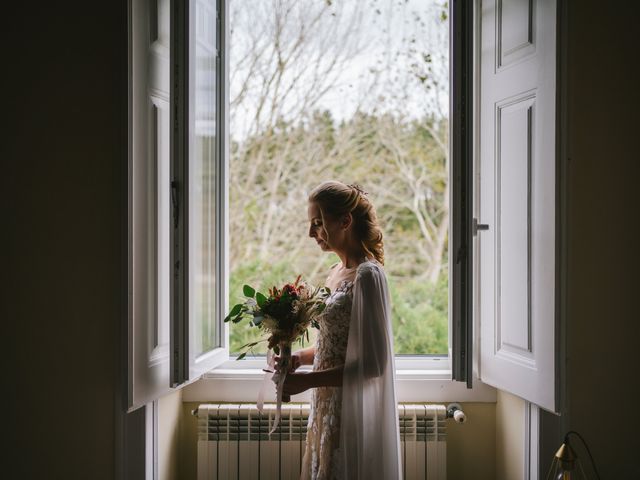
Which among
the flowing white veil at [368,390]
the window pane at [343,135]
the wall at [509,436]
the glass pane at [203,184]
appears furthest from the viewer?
the window pane at [343,135]

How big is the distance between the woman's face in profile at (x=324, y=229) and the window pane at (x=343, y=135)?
1.54 m

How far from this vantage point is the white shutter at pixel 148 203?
177cm

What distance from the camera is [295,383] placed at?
184cm

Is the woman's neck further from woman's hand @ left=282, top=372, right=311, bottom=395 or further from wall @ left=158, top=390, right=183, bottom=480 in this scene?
wall @ left=158, top=390, right=183, bottom=480

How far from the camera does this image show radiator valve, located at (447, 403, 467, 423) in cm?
226

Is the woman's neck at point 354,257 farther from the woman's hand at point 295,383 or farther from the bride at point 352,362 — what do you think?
the woman's hand at point 295,383

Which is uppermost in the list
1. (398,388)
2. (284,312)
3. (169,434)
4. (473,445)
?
(284,312)

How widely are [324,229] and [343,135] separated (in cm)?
192

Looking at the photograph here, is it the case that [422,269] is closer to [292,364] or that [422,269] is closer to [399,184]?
[399,184]

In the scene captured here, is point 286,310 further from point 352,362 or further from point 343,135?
point 343,135
